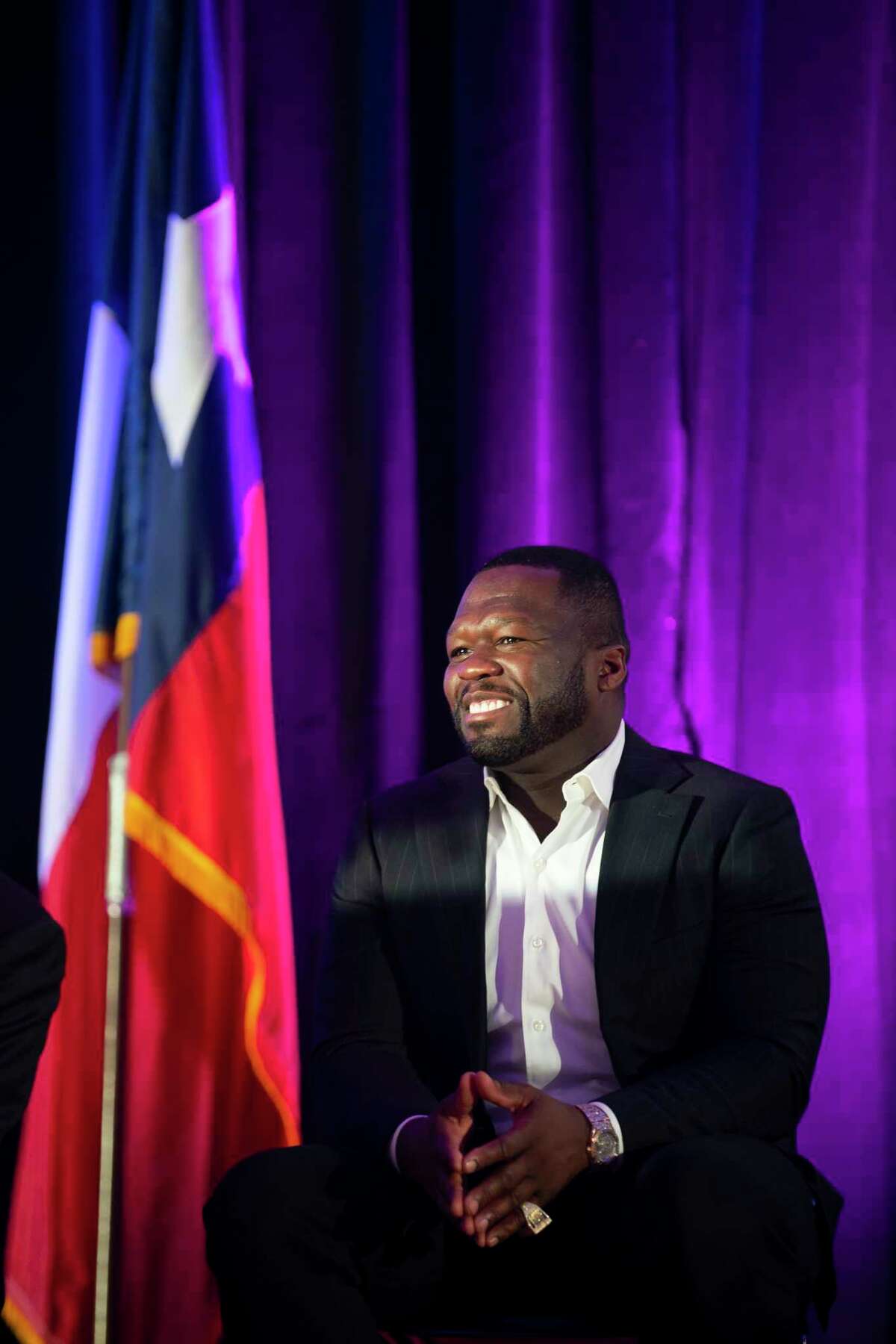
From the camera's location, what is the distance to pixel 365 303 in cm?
258

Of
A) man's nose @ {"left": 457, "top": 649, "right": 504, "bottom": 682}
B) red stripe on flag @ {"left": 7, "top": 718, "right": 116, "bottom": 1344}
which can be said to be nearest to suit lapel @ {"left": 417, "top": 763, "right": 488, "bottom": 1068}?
man's nose @ {"left": 457, "top": 649, "right": 504, "bottom": 682}

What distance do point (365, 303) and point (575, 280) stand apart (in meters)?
0.40

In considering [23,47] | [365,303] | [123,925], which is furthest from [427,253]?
[123,925]

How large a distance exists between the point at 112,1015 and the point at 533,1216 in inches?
36.9

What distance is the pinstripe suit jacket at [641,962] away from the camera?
5.44 ft

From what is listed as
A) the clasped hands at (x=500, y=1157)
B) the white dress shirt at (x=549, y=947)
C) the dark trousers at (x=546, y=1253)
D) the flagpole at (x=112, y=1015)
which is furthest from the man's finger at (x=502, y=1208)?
the flagpole at (x=112, y=1015)

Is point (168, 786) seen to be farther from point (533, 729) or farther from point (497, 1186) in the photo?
point (497, 1186)

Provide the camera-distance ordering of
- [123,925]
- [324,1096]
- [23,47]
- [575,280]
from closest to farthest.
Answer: [324,1096] → [123,925] → [575,280] → [23,47]

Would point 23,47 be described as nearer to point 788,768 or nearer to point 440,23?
point 440,23

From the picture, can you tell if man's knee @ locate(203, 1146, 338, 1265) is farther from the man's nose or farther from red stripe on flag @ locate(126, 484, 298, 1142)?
the man's nose

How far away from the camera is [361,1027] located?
1.84 metres

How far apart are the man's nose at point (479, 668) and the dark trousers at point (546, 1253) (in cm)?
68

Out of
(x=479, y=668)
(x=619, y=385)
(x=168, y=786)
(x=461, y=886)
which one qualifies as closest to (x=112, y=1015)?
(x=168, y=786)

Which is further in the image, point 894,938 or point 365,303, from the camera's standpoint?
point 365,303
